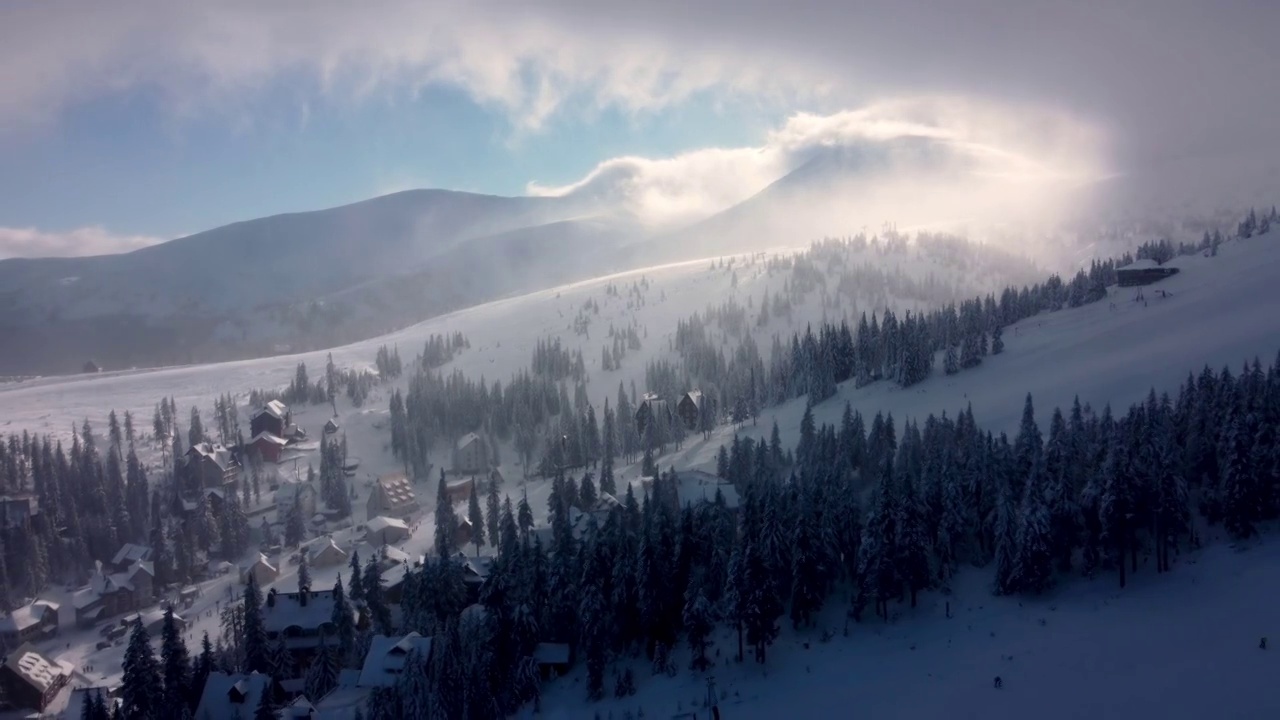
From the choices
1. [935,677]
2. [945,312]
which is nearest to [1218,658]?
[935,677]

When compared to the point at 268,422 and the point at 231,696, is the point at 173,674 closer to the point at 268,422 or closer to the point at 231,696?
the point at 231,696

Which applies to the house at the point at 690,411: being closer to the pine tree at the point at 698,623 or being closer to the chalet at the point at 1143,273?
the pine tree at the point at 698,623

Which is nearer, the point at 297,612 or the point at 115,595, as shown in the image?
the point at 297,612

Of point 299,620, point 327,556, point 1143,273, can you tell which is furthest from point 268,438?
point 1143,273

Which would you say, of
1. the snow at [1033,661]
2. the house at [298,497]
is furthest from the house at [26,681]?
the snow at [1033,661]

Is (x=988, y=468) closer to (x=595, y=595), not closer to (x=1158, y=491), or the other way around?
(x=1158, y=491)
